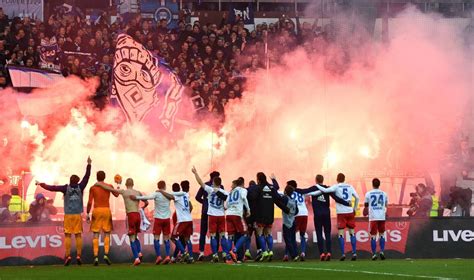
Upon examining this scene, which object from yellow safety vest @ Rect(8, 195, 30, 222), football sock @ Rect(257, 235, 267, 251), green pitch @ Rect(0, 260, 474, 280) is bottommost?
green pitch @ Rect(0, 260, 474, 280)

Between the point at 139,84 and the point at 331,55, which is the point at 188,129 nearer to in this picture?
the point at 139,84

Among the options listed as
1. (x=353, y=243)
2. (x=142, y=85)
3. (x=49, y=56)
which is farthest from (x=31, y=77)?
(x=353, y=243)

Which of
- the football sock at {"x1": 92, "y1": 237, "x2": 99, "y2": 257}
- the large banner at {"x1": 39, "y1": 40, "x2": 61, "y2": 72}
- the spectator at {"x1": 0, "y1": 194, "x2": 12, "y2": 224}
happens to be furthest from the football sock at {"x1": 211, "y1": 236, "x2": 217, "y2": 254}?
the large banner at {"x1": 39, "y1": 40, "x2": 61, "y2": 72}

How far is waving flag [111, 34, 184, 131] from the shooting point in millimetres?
32719

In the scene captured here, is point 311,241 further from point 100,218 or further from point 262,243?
point 100,218

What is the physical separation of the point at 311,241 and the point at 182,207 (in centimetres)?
390

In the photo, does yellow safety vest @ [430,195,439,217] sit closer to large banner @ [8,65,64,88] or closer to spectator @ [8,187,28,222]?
spectator @ [8,187,28,222]

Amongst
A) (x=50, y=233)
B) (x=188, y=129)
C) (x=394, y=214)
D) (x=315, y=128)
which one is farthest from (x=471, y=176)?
(x=50, y=233)

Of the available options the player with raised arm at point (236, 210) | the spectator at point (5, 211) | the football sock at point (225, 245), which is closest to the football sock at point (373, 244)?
the player with raised arm at point (236, 210)

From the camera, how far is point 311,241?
27984 millimetres

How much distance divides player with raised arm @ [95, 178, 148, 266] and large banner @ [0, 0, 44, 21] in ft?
35.7

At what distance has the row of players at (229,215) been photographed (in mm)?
24969

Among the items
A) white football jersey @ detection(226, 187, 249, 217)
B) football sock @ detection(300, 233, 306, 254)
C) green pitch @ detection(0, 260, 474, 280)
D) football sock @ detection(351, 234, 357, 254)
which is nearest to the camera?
green pitch @ detection(0, 260, 474, 280)

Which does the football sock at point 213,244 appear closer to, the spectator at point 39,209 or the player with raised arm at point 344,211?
the player with raised arm at point 344,211
